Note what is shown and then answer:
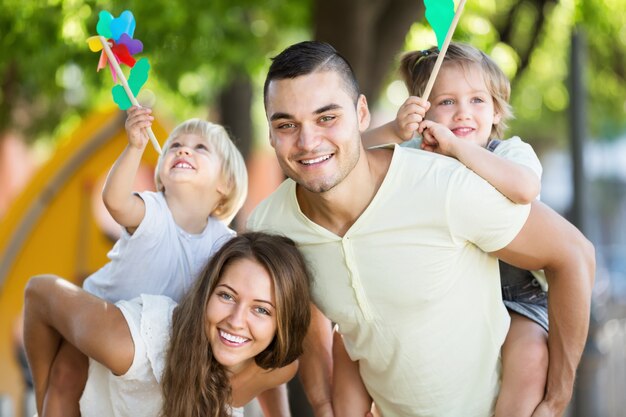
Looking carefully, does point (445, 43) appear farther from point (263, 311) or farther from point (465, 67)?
point (263, 311)

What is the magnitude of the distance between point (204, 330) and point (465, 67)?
1401 mm

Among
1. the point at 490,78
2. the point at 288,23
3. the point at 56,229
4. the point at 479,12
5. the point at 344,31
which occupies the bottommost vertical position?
the point at 490,78

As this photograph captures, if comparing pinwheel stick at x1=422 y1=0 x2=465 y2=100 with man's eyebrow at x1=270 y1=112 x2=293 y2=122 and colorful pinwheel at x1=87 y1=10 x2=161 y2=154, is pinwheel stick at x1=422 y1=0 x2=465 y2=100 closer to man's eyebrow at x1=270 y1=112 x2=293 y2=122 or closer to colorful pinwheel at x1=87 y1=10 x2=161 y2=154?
man's eyebrow at x1=270 y1=112 x2=293 y2=122

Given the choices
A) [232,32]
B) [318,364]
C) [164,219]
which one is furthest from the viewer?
[232,32]

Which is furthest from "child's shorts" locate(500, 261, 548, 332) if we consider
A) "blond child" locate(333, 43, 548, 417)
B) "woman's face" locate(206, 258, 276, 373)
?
"woman's face" locate(206, 258, 276, 373)

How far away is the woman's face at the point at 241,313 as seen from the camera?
3.24 metres

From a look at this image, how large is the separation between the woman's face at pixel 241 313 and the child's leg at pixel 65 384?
2.03ft

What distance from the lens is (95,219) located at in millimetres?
8617

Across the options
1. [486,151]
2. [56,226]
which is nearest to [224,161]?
[486,151]

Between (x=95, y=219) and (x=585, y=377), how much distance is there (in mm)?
4616

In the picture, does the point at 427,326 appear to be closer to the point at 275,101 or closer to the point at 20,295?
the point at 275,101

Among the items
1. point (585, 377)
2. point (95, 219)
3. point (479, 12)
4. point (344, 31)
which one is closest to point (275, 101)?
point (344, 31)

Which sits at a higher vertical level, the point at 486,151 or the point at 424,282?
the point at 486,151

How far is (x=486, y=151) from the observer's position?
3043mm
